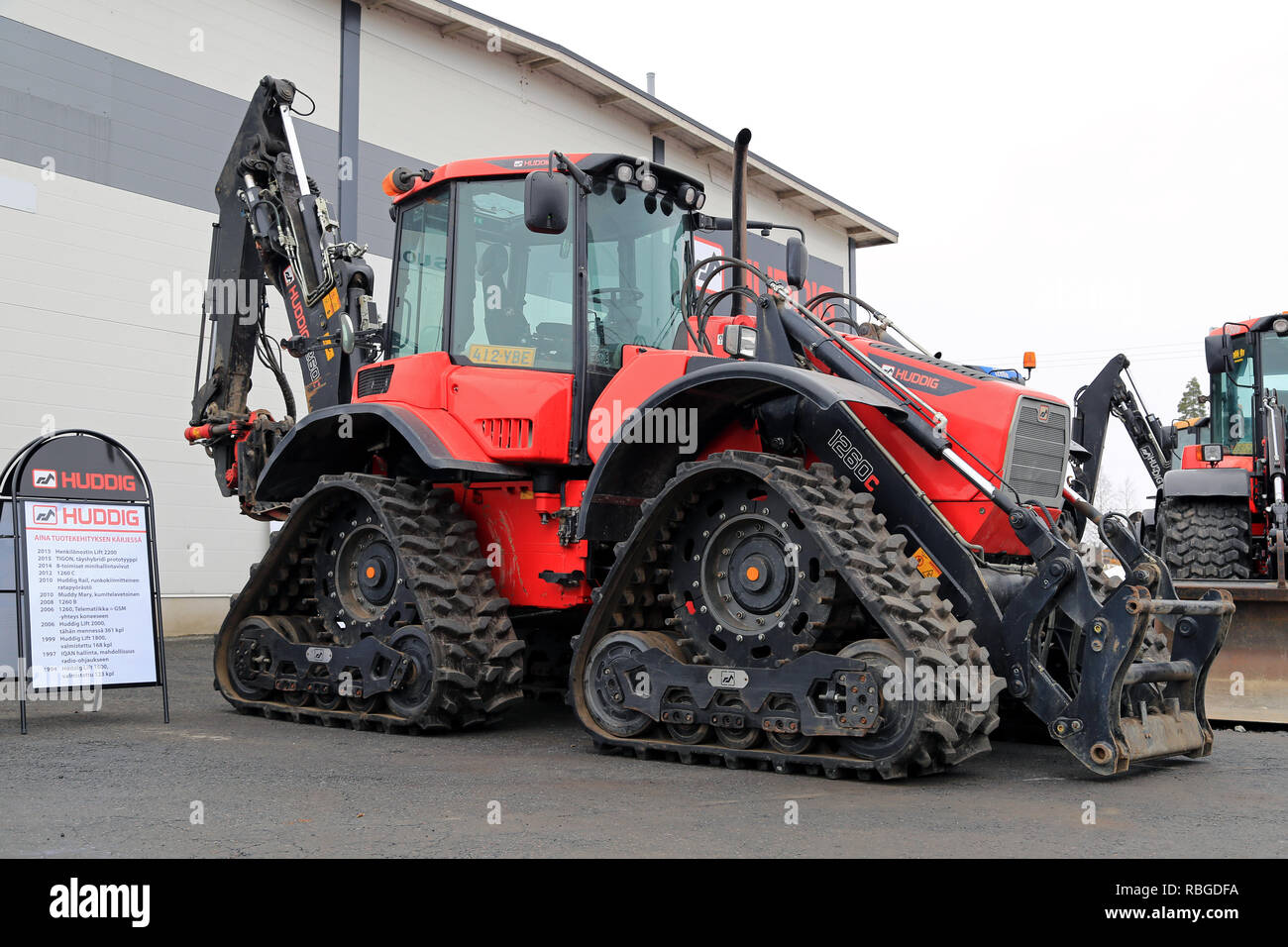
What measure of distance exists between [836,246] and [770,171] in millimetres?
4331

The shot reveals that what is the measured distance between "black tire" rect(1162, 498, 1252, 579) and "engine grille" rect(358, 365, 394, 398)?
6451mm

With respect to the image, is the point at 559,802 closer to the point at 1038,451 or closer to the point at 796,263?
the point at 1038,451

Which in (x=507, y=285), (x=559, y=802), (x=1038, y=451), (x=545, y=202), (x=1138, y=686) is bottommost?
(x=559, y=802)

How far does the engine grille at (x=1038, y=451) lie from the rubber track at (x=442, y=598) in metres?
3.08

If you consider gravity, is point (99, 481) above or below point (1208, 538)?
above

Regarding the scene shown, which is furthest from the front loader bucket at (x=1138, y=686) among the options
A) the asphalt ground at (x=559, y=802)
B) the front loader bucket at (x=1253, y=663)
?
the front loader bucket at (x=1253, y=663)

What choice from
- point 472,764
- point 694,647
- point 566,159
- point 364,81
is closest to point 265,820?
point 472,764

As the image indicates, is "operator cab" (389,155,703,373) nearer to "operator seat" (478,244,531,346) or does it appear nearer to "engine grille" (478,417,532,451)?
"operator seat" (478,244,531,346)

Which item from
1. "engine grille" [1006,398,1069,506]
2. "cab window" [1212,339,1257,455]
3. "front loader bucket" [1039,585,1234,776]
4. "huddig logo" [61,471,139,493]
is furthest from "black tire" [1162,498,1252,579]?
"huddig logo" [61,471,139,493]

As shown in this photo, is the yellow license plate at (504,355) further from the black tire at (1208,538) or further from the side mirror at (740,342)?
the black tire at (1208,538)

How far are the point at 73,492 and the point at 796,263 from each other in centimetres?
501

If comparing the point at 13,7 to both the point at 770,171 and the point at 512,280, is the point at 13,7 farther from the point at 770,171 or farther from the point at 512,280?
the point at 770,171

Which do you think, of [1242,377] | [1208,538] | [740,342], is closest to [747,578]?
[740,342]

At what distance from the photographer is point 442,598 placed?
7.25 metres
